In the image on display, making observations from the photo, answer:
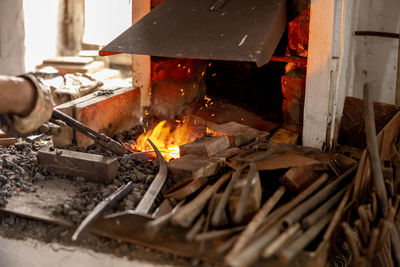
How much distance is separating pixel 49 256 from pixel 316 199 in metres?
1.89

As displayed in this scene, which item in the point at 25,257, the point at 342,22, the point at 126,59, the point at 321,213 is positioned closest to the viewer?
the point at 321,213

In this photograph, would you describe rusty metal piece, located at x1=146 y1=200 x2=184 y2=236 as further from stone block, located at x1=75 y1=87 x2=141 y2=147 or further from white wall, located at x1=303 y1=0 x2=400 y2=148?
white wall, located at x1=303 y1=0 x2=400 y2=148

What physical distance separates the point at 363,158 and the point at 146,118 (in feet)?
8.45

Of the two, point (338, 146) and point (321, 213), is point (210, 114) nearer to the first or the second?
point (338, 146)

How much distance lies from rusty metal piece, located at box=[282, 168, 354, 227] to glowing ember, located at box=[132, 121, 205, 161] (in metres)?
1.59

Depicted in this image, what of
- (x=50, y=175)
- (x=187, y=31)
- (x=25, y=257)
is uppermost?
(x=187, y=31)

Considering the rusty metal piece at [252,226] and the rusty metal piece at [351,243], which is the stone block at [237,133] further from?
the rusty metal piece at [351,243]

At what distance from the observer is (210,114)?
534 cm

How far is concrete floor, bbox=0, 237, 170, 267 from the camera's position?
3072 mm

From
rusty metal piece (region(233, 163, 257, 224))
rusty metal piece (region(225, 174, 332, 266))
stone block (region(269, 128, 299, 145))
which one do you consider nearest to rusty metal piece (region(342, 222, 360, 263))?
rusty metal piece (region(225, 174, 332, 266))

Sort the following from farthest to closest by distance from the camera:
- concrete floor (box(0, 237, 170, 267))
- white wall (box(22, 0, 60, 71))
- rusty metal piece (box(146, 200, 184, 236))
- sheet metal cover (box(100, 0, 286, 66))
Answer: white wall (box(22, 0, 60, 71)), sheet metal cover (box(100, 0, 286, 66)), concrete floor (box(0, 237, 170, 267)), rusty metal piece (box(146, 200, 184, 236))

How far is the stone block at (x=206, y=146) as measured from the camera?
399 centimetres

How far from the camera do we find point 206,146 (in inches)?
156

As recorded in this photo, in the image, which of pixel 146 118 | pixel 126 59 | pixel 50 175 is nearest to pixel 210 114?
pixel 146 118
